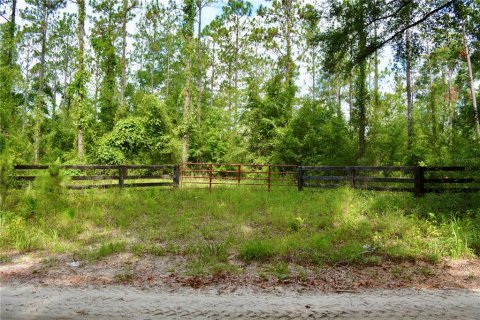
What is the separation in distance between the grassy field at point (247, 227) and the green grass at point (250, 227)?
2cm

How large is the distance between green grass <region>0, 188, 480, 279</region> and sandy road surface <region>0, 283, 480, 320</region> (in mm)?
1091

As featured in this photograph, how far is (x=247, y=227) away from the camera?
863 centimetres

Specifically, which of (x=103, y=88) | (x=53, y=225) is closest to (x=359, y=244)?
(x=53, y=225)

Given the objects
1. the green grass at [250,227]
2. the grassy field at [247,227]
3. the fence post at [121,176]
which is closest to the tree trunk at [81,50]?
the fence post at [121,176]

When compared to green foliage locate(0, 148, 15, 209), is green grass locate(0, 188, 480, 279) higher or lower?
lower

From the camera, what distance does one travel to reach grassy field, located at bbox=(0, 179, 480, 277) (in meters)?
6.33

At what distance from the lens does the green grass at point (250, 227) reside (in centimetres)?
633

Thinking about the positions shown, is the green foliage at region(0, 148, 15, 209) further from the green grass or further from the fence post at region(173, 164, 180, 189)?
the fence post at region(173, 164, 180, 189)

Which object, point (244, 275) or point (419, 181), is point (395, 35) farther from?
point (244, 275)

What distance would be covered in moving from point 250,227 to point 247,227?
0.09 m

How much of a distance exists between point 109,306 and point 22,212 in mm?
6209

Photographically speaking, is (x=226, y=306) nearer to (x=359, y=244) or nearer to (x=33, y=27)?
(x=359, y=244)

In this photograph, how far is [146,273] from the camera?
552 cm

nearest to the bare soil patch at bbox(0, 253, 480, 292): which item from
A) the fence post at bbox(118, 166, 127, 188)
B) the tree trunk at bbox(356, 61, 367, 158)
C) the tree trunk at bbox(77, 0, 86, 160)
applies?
the fence post at bbox(118, 166, 127, 188)
